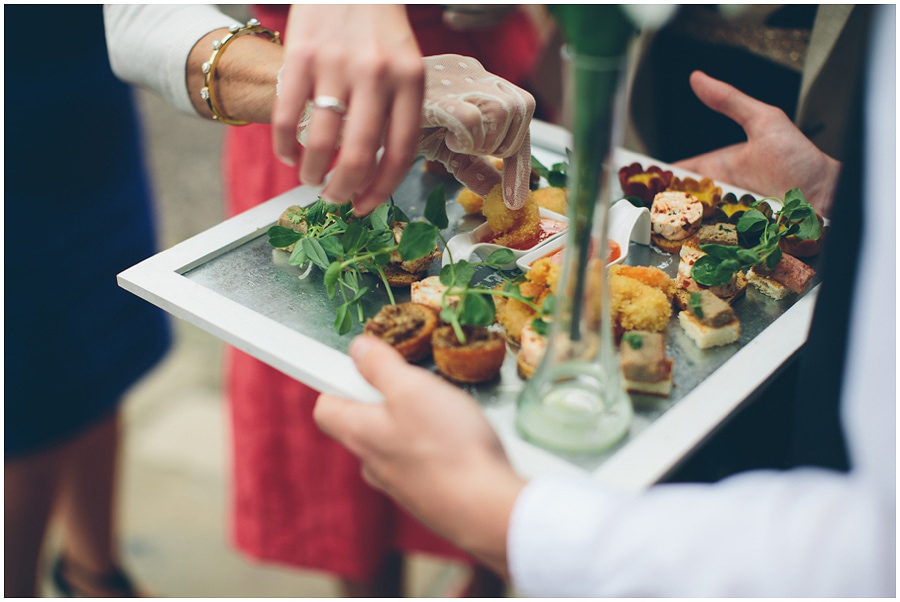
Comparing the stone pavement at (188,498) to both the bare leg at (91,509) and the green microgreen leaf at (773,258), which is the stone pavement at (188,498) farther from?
the green microgreen leaf at (773,258)

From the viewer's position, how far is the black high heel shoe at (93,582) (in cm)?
151

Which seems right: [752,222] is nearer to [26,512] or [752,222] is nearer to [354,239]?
[354,239]

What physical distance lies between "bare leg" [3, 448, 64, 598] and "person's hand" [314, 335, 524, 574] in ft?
2.96

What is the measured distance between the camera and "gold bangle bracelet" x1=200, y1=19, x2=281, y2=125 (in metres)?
0.96

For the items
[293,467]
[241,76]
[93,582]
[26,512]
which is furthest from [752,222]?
[93,582]

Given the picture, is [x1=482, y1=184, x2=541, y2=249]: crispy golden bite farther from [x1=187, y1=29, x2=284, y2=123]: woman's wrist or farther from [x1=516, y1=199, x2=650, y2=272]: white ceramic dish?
[x1=187, y1=29, x2=284, y2=123]: woman's wrist

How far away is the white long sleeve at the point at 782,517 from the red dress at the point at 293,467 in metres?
0.83

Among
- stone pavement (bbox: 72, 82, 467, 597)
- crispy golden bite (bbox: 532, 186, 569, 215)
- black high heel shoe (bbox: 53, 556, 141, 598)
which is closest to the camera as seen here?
crispy golden bite (bbox: 532, 186, 569, 215)

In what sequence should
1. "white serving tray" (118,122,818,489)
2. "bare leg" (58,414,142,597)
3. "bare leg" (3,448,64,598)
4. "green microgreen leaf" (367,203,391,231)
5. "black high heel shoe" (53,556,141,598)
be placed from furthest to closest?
1. "black high heel shoe" (53,556,141,598)
2. "bare leg" (58,414,142,597)
3. "bare leg" (3,448,64,598)
4. "green microgreen leaf" (367,203,391,231)
5. "white serving tray" (118,122,818,489)

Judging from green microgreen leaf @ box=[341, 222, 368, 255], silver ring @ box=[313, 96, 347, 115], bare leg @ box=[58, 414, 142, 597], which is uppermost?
silver ring @ box=[313, 96, 347, 115]

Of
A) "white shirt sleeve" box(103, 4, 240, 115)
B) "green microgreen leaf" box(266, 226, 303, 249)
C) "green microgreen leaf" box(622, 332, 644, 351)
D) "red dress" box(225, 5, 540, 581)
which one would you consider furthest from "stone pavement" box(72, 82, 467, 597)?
"green microgreen leaf" box(622, 332, 644, 351)

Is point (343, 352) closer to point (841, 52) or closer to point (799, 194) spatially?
point (799, 194)

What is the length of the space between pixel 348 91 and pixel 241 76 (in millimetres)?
358

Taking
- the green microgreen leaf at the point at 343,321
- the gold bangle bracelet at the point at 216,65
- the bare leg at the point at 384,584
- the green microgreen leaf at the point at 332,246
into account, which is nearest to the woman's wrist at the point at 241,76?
the gold bangle bracelet at the point at 216,65
